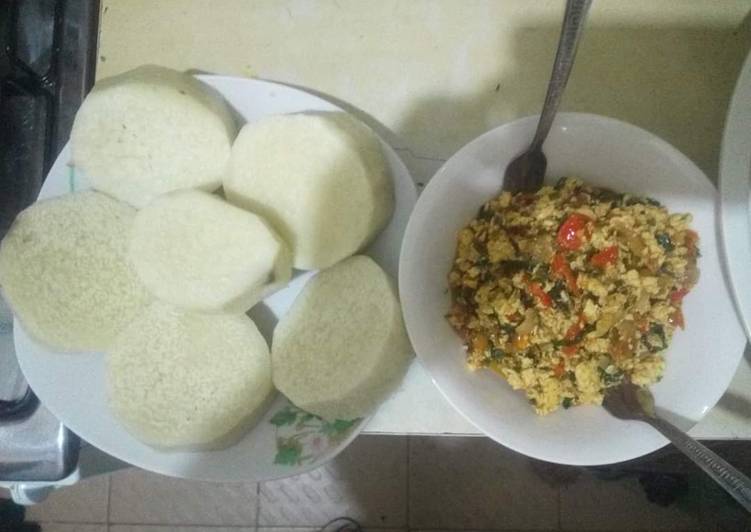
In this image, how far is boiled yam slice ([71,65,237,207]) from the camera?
0.76m

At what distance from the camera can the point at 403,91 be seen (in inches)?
33.0

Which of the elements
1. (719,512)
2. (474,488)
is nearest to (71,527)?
(474,488)

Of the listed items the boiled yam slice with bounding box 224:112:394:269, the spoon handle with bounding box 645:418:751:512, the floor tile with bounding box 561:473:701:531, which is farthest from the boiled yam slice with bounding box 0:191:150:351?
the floor tile with bounding box 561:473:701:531

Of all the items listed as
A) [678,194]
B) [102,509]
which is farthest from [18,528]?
[678,194]

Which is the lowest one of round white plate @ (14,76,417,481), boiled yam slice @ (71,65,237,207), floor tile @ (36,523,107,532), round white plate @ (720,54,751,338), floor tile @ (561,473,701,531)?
floor tile @ (36,523,107,532)

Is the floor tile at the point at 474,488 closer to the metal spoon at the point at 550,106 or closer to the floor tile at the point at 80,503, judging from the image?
the floor tile at the point at 80,503

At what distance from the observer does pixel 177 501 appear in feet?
5.21

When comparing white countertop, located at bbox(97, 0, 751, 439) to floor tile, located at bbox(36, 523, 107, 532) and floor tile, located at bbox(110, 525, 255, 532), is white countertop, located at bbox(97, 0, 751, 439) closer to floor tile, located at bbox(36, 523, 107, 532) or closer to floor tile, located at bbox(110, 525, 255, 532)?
floor tile, located at bbox(110, 525, 255, 532)

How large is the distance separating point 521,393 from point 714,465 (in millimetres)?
197

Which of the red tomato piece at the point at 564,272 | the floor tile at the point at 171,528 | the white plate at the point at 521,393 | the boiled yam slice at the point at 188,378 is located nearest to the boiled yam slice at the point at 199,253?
the boiled yam slice at the point at 188,378

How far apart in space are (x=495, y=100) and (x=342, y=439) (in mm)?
444

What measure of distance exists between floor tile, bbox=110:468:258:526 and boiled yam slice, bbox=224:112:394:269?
996 mm

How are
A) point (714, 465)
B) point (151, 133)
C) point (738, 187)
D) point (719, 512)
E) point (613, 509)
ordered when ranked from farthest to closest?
point (613, 509) < point (719, 512) < point (151, 133) < point (738, 187) < point (714, 465)

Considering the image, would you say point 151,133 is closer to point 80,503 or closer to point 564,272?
point 564,272
